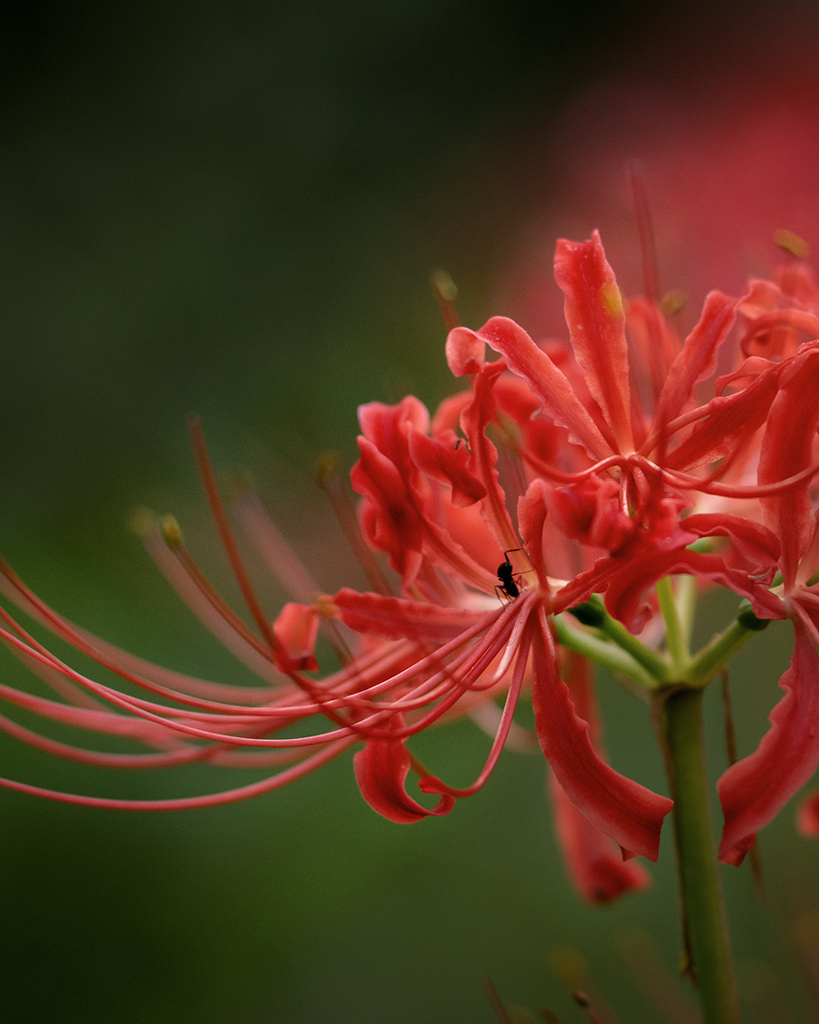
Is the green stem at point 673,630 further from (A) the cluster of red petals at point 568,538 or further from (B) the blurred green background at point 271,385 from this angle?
(B) the blurred green background at point 271,385

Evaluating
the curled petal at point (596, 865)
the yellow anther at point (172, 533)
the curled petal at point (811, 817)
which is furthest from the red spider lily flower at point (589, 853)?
the yellow anther at point (172, 533)

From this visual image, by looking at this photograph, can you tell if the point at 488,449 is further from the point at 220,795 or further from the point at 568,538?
the point at 220,795

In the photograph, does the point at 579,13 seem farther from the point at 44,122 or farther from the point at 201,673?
the point at 201,673

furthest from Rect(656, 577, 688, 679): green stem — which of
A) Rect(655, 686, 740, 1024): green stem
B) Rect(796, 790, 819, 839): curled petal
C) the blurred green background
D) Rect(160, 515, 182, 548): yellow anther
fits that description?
the blurred green background

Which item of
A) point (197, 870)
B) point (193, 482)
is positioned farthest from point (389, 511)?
point (193, 482)

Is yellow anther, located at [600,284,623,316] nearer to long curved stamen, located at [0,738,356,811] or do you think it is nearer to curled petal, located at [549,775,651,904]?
long curved stamen, located at [0,738,356,811]
